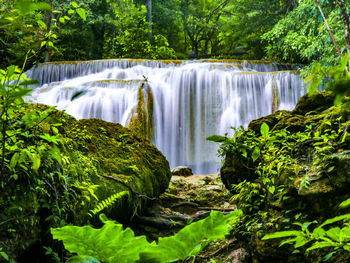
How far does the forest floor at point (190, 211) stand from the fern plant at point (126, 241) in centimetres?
143

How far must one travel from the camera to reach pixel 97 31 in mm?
18766

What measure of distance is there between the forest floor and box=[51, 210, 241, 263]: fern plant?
4.68 ft

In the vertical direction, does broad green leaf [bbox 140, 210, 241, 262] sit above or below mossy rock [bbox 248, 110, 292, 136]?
below

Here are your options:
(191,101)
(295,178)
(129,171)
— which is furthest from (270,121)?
(191,101)

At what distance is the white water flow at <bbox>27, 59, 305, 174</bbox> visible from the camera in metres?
9.00

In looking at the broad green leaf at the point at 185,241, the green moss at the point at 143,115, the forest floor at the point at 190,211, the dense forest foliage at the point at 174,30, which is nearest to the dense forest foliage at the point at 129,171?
the broad green leaf at the point at 185,241

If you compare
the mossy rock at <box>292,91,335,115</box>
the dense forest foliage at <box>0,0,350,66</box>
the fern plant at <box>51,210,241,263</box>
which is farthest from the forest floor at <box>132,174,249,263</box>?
the dense forest foliage at <box>0,0,350,66</box>

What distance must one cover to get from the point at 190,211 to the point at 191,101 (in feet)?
21.6

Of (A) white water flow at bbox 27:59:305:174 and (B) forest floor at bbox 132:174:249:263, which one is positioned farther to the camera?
(A) white water flow at bbox 27:59:305:174

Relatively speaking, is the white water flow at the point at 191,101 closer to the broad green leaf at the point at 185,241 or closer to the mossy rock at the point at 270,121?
the mossy rock at the point at 270,121

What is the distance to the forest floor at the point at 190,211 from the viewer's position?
8.70 ft

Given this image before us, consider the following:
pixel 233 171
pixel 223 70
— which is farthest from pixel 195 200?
pixel 223 70

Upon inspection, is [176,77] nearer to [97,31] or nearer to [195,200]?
[195,200]

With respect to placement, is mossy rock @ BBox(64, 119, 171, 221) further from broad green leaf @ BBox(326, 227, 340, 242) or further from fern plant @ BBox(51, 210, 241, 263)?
broad green leaf @ BBox(326, 227, 340, 242)
